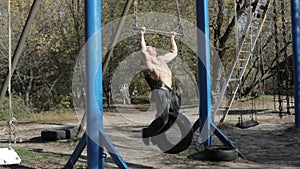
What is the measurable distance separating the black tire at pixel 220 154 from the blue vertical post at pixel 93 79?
80.9 inches

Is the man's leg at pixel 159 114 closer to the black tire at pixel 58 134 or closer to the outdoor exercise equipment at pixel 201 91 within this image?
the outdoor exercise equipment at pixel 201 91

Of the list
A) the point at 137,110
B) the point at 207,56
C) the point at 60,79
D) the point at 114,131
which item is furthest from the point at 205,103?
the point at 60,79

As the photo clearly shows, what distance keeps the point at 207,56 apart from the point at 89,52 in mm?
2533

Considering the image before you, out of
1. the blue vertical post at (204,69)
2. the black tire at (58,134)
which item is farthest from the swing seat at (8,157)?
the black tire at (58,134)

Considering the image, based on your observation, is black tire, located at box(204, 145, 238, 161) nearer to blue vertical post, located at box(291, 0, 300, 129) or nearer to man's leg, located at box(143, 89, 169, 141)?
man's leg, located at box(143, 89, 169, 141)

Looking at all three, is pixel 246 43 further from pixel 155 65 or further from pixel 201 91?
pixel 155 65

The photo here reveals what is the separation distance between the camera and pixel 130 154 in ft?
24.2

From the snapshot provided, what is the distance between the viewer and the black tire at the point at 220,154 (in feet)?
21.2

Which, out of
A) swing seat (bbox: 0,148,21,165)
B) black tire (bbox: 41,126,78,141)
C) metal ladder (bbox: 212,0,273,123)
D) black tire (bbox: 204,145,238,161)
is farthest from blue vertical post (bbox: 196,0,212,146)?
black tire (bbox: 41,126,78,141)

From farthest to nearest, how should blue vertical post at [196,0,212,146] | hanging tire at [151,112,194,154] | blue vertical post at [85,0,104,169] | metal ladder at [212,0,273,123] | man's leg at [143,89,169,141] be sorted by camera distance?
metal ladder at [212,0,273,123]
blue vertical post at [196,0,212,146]
blue vertical post at [85,0,104,169]
hanging tire at [151,112,194,154]
man's leg at [143,89,169,141]

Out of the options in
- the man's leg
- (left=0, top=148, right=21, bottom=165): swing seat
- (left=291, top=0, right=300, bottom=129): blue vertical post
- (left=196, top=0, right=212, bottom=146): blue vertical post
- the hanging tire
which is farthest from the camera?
(left=291, top=0, right=300, bottom=129): blue vertical post

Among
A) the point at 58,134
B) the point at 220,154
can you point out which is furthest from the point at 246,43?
the point at 58,134

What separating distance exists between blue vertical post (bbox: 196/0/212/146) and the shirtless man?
219 cm

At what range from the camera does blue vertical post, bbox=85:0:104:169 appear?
519 centimetres
